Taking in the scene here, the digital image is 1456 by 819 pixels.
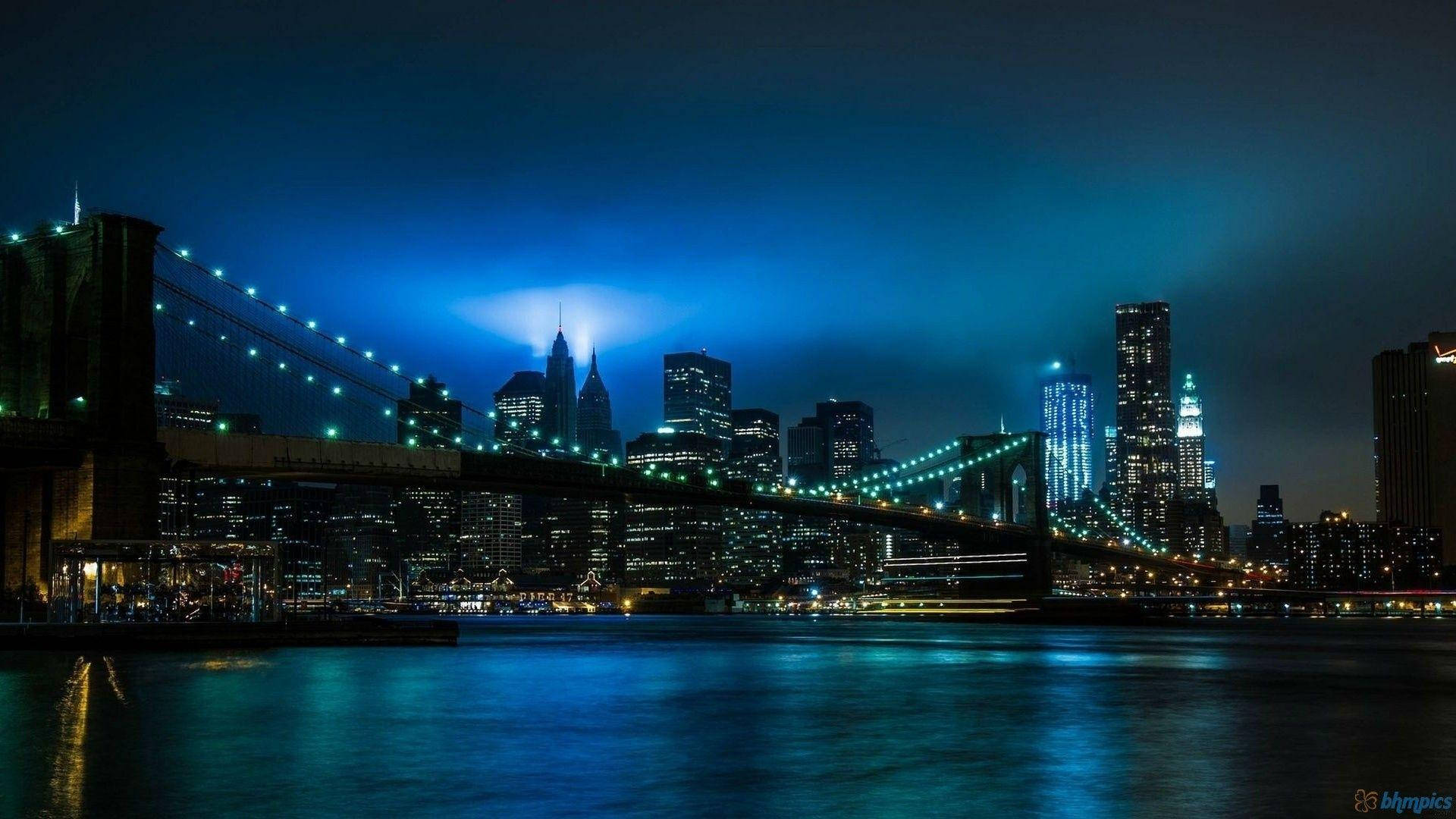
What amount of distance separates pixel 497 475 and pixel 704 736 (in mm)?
53020

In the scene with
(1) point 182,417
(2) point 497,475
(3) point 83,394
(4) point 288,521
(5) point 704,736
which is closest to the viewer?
(5) point 704,736

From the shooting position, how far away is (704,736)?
75.7 feet

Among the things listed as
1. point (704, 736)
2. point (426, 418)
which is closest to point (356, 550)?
point (426, 418)

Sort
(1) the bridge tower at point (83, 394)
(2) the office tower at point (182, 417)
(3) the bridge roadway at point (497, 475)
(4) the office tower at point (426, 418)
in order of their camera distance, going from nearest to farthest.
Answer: (1) the bridge tower at point (83, 394)
(2) the office tower at point (182, 417)
(3) the bridge roadway at point (497, 475)
(4) the office tower at point (426, 418)

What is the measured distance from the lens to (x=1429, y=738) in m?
22.6

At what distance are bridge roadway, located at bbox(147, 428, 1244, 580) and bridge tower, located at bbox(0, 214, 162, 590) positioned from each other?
153 inches

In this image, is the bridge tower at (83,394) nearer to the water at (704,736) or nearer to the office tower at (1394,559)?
the water at (704,736)

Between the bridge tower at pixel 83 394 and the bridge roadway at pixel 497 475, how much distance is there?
3887 mm

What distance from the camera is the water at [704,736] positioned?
16.5 m

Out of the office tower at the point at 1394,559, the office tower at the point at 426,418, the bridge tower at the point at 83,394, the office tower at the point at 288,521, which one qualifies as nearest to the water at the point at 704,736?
the bridge tower at the point at 83,394

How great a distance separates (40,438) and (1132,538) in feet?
436

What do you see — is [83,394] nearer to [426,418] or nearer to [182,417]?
[182,417]

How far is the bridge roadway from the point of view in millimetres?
60375

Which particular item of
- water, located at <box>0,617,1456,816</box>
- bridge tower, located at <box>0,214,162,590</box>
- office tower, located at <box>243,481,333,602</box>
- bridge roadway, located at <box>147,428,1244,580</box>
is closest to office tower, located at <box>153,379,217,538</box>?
bridge roadway, located at <box>147,428,1244,580</box>
